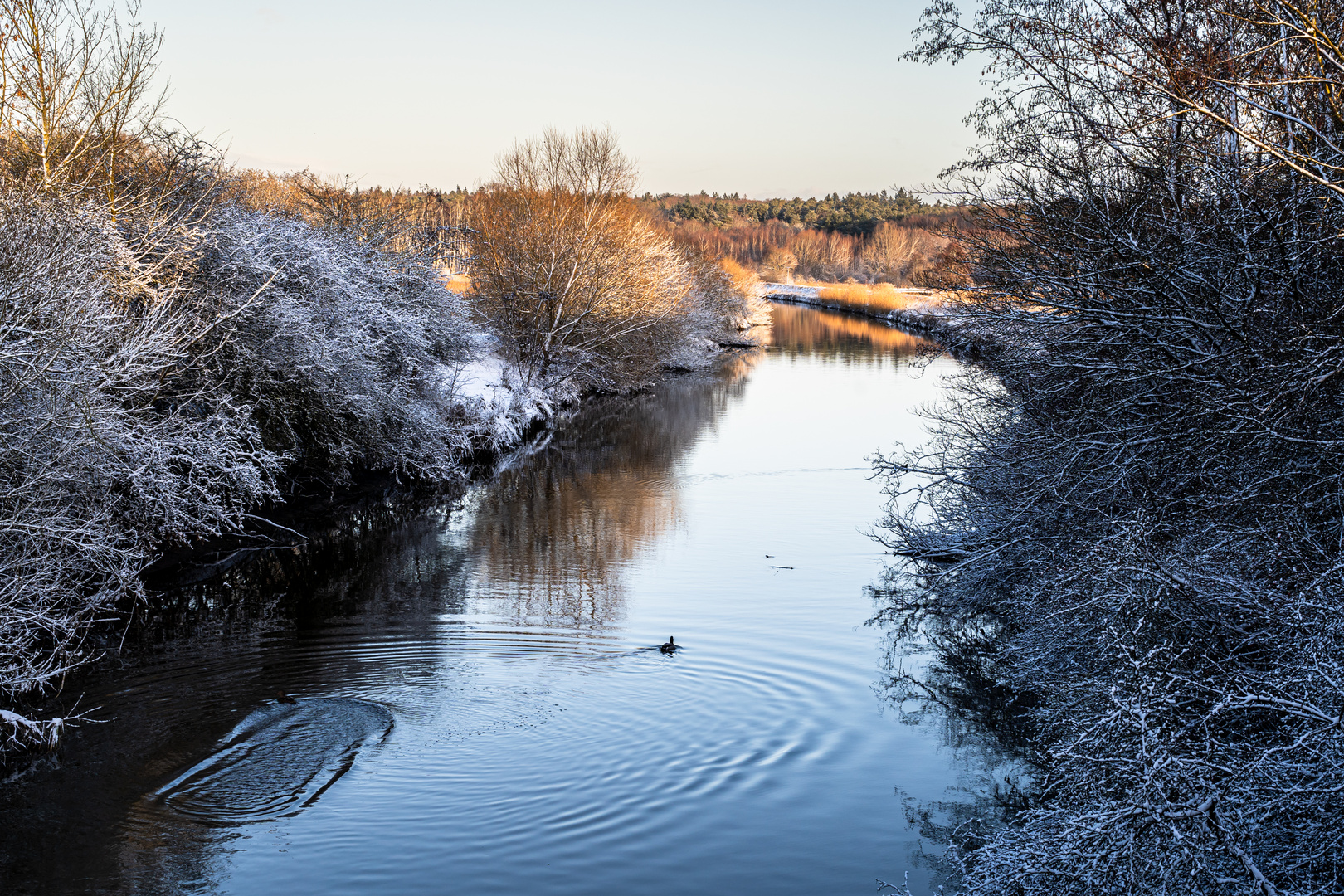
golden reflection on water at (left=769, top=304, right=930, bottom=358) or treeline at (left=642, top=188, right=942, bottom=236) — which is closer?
golden reflection on water at (left=769, top=304, right=930, bottom=358)

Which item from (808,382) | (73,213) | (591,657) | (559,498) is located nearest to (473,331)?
(559,498)

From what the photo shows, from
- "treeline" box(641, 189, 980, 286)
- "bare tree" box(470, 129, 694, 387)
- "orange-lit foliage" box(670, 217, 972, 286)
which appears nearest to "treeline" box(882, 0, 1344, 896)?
"bare tree" box(470, 129, 694, 387)

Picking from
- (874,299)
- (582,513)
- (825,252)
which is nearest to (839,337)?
(874,299)

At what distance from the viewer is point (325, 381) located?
51.3ft

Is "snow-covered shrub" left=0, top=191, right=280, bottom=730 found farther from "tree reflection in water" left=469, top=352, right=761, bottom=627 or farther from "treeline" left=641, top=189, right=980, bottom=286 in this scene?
"treeline" left=641, top=189, right=980, bottom=286

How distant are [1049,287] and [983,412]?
14.9 feet

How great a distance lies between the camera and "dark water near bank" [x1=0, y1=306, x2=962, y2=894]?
6.54 meters

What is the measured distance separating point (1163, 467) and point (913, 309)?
45137 millimetres

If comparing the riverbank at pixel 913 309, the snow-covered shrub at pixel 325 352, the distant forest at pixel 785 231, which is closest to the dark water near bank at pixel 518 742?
the snow-covered shrub at pixel 325 352

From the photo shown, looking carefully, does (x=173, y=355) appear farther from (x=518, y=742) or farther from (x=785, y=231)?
(x=785, y=231)

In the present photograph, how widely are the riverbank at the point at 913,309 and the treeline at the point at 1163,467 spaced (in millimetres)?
379

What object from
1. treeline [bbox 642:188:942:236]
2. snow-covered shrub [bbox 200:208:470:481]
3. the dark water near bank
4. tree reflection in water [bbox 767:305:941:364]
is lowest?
the dark water near bank

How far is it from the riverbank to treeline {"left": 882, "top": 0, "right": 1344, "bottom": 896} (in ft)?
1.24

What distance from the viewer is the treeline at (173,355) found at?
8500 millimetres
